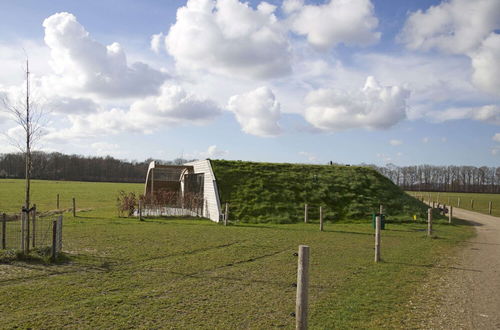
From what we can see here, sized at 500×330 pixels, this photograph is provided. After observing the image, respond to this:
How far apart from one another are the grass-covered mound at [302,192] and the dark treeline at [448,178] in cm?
6803

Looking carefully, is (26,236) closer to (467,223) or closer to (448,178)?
(467,223)

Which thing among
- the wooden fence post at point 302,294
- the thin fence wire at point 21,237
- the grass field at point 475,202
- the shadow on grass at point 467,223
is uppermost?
the wooden fence post at point 302,294

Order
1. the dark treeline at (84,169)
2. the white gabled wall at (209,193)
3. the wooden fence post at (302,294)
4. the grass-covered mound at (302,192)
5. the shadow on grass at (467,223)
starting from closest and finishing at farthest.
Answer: the wooden fence post at (302,294)
the shadow on grass at (467,223)
the white gabled wall at (209,193)
the grass-covered mound at (302,192)
the dark treeline at (84,169)

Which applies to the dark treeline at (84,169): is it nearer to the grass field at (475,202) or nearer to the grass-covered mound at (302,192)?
the grass field at (475,202)

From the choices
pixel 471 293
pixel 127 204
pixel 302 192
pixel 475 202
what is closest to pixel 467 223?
pixel 302 192

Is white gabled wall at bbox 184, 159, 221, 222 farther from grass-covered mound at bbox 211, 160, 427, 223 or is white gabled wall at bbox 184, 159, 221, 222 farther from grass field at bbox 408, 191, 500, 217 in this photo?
grass field at bbox 408, 191, 500, 217

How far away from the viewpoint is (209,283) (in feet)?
26.2

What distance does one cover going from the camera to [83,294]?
6957 mm

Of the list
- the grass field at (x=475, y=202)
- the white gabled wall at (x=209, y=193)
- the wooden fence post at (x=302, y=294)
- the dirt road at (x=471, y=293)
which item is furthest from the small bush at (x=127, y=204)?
the grass field at (x=475, y=202)

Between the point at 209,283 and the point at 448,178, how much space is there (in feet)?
350

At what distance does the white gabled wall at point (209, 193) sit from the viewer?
22.9 m

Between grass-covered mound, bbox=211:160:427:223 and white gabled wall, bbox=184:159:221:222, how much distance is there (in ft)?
2.07

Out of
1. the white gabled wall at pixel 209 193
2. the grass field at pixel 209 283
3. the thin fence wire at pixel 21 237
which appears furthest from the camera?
the white gabled wall at pixel 209 193

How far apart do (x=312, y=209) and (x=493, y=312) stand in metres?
17.4
